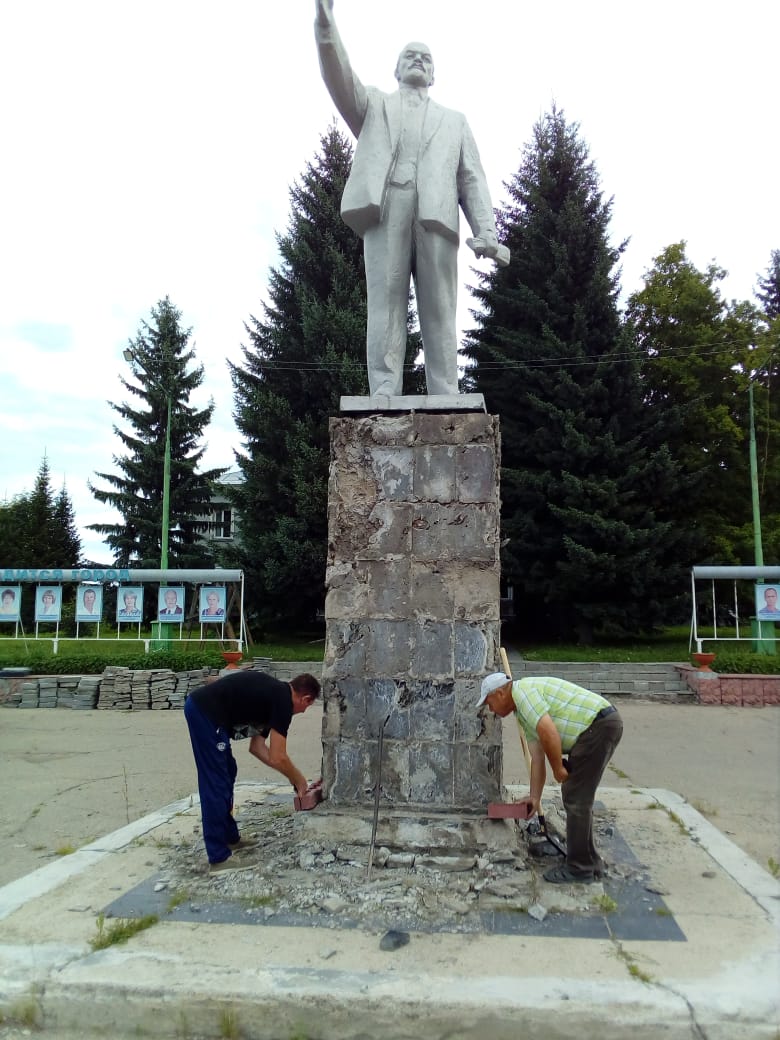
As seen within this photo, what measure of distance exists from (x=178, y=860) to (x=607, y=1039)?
2.60m

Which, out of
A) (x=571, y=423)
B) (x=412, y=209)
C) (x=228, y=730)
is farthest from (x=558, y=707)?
(x=571, y=423)

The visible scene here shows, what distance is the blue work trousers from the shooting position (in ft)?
13.0

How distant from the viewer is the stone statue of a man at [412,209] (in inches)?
187

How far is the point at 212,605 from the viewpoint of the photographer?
13789mm

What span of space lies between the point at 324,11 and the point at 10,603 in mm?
12600

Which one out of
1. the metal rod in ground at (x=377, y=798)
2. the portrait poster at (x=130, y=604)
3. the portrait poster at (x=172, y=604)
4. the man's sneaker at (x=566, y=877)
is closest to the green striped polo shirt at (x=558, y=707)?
the man's sneaker at (x=566, y=877)

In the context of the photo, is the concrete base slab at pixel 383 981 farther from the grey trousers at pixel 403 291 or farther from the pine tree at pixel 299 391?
the pine tree at pixel 299 391

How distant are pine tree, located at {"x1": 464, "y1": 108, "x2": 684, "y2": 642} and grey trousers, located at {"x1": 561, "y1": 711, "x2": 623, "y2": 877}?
12045 mm

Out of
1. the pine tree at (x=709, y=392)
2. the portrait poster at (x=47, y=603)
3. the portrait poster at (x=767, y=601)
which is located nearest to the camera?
the portrait poster at (x=767, y=601)

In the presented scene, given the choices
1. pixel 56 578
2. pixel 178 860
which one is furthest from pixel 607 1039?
pixel 56 578

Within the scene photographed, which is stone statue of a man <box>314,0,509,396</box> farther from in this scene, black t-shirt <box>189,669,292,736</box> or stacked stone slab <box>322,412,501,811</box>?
black t-shirt <box>189,669,292,736</box>

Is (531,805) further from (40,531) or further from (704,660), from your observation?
(40,531)

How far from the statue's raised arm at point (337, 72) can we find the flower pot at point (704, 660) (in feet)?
34.0

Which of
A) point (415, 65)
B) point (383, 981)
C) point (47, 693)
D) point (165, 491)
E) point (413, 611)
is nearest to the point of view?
point (383, 981)
